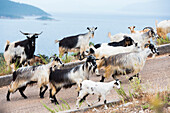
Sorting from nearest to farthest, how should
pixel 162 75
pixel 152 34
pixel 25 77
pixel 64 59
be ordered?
pixel 25 77
pixel 162 75
pixel 64 59
pixel 152 34

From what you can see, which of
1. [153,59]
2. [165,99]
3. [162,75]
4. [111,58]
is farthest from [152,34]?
[165,99]

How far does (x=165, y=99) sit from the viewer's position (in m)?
4.86

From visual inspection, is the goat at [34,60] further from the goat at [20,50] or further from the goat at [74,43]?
the goat at [74,43]

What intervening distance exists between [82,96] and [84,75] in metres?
0.99

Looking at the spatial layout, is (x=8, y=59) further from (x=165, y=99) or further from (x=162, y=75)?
(x=165, y=99)

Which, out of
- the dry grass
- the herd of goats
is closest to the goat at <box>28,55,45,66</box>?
the herd of goats

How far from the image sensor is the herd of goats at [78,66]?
243 inches

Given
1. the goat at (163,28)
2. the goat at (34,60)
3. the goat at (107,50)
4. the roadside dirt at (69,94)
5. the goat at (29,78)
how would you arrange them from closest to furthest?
the roadside dirt at (69,94), the goat at (29,78), the goat at (107,50), the goat at (34,60), the goat at (163,28)

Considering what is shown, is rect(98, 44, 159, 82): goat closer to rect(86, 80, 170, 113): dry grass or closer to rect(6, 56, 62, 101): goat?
rect(6, 56, 62, 101): goat

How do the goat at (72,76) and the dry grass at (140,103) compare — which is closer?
the dry grass at (140,103)

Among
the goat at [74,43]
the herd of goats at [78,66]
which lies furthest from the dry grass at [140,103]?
the goat at [74,43]

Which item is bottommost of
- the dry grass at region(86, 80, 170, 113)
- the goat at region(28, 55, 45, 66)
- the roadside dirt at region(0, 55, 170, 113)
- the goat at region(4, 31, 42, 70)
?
the roadside dirt at region(0, 55, 170, 113)

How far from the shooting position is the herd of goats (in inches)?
243

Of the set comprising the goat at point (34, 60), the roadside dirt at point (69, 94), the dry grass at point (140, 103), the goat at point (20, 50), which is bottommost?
the roadside dirt at point (69, 94)
